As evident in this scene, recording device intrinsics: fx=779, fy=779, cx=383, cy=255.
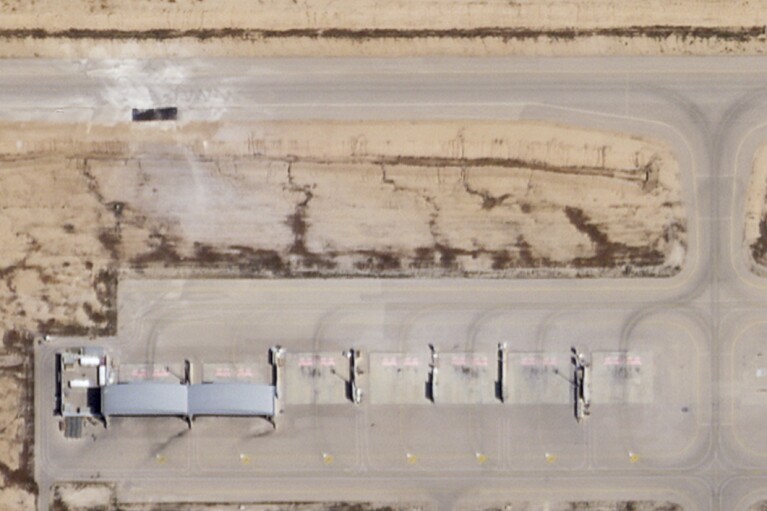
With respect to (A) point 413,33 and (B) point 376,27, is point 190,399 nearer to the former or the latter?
(B) point 376,27

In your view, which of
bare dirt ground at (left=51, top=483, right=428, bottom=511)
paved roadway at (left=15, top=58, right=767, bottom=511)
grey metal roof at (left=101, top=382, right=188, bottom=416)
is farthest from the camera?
bare dirt ground at (left=51, top=483, right=428, bottom=511)

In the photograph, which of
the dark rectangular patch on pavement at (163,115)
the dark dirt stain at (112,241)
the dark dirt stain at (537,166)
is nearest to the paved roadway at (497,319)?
the dark rectangular patch on pavement at (163,115)

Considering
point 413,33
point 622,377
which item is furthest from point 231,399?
point 413,33

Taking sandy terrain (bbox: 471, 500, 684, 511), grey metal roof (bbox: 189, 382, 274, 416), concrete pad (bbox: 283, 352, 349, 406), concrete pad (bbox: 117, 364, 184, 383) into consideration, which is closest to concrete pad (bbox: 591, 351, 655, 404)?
sandy terrain (bbox: 471, 500, 684, 511)

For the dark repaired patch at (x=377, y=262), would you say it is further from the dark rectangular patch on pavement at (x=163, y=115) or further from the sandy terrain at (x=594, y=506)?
the sandy terrain at (x=594, y=506)

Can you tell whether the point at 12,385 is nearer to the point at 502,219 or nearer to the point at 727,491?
the point at 502,219

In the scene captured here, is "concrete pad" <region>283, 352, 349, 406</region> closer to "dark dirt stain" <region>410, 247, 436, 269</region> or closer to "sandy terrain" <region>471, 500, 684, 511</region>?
"dark dirt stain" <region>410, 247, 436, 269</region>

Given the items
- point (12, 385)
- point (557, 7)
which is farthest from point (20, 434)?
point (557, 7)
